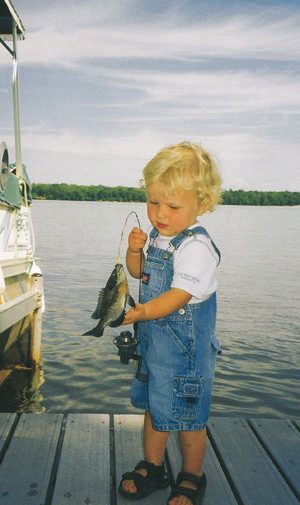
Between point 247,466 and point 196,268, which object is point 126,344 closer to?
point 196,268

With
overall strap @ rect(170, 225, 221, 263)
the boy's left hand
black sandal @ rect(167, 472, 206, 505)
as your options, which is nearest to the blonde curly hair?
overall strap @ rect(170, 225, 221, 263)

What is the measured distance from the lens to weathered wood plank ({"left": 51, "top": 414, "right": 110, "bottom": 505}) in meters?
2.65

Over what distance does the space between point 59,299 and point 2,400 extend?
644 cm

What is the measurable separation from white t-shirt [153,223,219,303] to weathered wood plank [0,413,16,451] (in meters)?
1.64

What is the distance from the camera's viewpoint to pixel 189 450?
2725mm

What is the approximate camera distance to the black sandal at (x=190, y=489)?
262cm

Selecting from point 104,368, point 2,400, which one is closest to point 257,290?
point 104,368

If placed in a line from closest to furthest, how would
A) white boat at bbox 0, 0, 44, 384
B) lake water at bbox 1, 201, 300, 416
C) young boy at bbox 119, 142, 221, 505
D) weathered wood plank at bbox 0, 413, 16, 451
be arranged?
1. young boy at bbox 119, 142, 221, 505
2. weathered wood plank at bbox 0, 413, 16, 451
3. white boat at bbox 0, 0, 44, 384
4. lake water at bbox 1, 201, 300, 416

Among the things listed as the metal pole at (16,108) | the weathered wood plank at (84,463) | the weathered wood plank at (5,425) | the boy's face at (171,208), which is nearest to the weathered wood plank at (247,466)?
the weathered wood plank at (84,463)

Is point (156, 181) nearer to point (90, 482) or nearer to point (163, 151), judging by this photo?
point (163, 151)

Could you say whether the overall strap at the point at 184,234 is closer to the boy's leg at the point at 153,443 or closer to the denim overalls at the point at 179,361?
the denim overalls at the point at 179,361

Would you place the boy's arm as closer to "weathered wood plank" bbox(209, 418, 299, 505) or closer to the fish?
the fish

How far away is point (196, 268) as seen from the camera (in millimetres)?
2537

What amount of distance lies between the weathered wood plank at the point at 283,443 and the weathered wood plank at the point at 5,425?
1.76 meters
